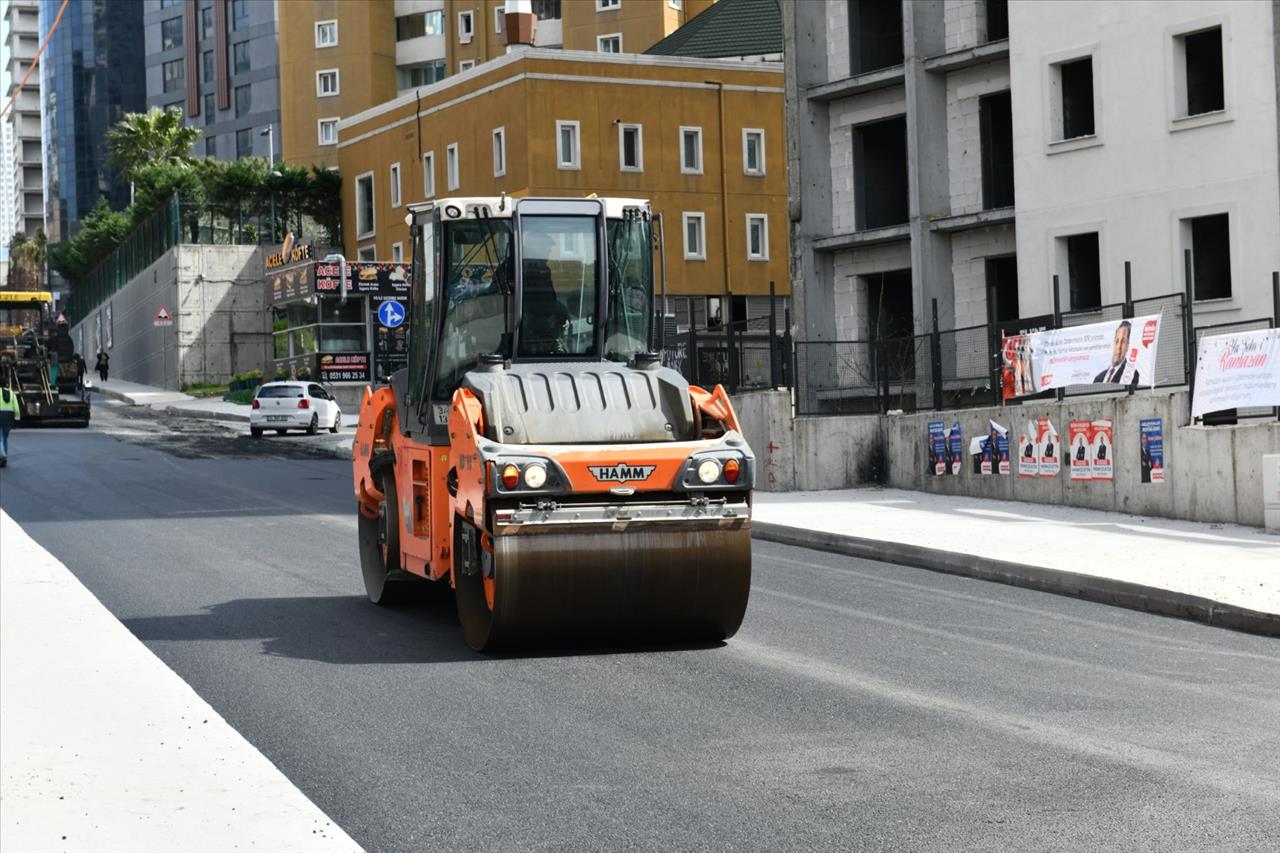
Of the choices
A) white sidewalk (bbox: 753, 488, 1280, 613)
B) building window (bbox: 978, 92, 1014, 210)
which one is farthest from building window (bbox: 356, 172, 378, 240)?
white sidewalk (bbox: 753, 488, 1280, 613)

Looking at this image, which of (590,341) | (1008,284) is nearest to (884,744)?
(590,341)

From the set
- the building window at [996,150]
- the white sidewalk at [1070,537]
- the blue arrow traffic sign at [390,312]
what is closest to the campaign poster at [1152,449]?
the white sidewalk at [1070,537]

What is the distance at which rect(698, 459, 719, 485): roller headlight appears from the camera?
38.8 feet

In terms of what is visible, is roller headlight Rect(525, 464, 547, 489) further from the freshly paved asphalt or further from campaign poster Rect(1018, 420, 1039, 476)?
campaign poster Rect(1018, 420, 1039, 476)

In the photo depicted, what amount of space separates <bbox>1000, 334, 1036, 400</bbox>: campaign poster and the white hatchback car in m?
24.9

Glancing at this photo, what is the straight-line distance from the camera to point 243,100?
344 feet

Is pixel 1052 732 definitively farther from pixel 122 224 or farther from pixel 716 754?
pixel 122 224

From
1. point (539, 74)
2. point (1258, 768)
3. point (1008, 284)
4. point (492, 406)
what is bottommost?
point (1258, 768)

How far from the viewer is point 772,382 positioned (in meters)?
29.0

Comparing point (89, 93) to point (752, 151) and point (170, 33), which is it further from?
point (752, 151)

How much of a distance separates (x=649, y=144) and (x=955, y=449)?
3209 centimetres

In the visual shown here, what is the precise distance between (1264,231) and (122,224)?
76.0 m

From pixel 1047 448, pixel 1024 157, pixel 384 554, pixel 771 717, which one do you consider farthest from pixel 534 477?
pixel 1024 157

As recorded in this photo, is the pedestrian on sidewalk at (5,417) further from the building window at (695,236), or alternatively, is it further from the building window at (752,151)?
the building window at (752,151)
